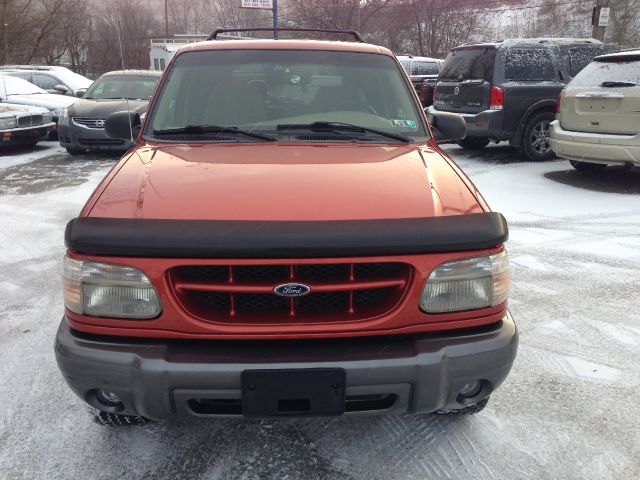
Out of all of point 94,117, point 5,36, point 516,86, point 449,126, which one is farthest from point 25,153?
point 5,36

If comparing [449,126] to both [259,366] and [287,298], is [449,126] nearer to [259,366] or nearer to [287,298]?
[287,298]

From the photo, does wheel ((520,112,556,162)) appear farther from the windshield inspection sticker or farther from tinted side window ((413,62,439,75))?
tinted side window ((413,62,439,75))

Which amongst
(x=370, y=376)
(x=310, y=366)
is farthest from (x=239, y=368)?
(x=370, y=376)

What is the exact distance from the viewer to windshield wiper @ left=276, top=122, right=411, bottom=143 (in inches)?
115

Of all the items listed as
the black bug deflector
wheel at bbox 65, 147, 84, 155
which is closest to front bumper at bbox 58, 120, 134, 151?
wheel at bbox 65, 147, 84, 155

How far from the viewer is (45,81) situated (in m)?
14.3

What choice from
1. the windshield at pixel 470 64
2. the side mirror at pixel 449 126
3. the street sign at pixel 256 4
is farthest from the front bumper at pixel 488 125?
the street sign at pixel 256 4

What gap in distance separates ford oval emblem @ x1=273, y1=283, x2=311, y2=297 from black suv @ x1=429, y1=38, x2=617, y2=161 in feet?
25.7

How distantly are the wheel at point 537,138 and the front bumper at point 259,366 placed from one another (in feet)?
26.2

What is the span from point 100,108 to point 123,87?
137cm

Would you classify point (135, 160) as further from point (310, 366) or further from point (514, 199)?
point (514, 199)

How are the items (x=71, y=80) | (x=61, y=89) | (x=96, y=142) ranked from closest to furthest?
(x=96, y=142), (x=61, y=89), (x=71, y=80)

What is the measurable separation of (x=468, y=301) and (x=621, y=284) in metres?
2.90

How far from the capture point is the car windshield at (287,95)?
2.99 meters
